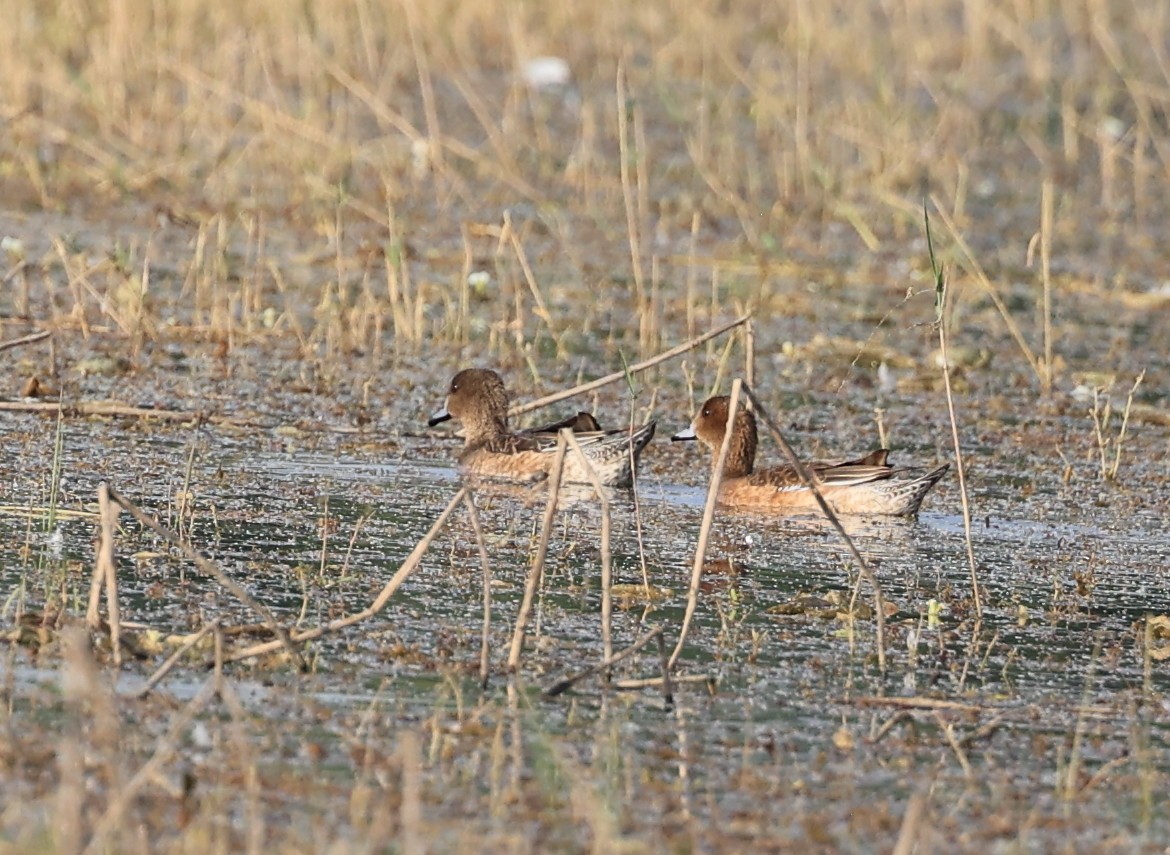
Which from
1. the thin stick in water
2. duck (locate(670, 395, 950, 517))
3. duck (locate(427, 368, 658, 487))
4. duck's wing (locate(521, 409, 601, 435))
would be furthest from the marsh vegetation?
duck's wing (locate(521, 409, 601, 435))

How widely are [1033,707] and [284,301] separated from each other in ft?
22.5

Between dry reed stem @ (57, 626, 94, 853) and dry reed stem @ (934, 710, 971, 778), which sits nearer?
dry reed stem @ (57, 626, 94, 853)

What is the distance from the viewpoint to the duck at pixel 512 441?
8844 mm

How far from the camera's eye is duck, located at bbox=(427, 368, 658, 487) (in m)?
8.84

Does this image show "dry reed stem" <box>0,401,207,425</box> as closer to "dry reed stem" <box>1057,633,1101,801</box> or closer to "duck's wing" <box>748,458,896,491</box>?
"duck's wing" <box>748,458,896,491</box>

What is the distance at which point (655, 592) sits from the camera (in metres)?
6.92

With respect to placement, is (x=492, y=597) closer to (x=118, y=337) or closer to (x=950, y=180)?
(x=118, y=337)

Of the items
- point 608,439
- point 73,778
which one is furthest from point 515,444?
point 73,778

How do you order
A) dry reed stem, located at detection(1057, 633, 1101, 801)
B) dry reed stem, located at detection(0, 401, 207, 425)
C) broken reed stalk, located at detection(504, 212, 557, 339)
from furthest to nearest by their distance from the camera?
broken reed stalk, located at detection(504, 212, 557, 339) < dry reed stem, located at detection(0, 401, 207, 425) < dry reed stem, located at detection(1057, 633, 1101, 801)

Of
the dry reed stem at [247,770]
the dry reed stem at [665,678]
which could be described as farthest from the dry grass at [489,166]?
the dry reed stem at [247,770]

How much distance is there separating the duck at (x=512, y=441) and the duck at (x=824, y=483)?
0.28m

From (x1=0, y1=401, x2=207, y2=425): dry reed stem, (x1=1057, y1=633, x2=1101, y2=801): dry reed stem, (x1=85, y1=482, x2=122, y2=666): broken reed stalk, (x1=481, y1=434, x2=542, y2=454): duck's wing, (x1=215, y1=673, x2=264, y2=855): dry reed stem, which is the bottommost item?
(x1=1057, y1=633, x2=1101, y2=801): dry reed stem

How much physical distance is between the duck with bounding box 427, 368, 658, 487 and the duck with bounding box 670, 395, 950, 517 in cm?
28

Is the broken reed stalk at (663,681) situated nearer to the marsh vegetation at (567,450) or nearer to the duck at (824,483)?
the marsh vegetation at (567,450)
